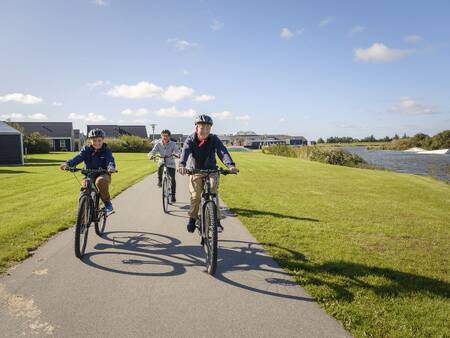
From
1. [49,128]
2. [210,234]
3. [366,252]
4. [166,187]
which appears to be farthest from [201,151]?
[49,128]

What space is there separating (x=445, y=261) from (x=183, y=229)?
4.75m

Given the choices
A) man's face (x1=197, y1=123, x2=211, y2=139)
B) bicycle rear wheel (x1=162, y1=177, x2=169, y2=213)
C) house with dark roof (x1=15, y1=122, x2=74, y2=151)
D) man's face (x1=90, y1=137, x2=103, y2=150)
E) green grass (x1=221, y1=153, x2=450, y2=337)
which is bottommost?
green grass (x1=221, y1=153, x2=450, y2=337)

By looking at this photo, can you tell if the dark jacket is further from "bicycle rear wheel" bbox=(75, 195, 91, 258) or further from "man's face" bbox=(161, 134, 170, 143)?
"man's face" bbox=(161, 134, 170, 143)

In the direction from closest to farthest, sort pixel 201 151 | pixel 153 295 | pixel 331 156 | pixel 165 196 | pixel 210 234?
pixel 153 295 < pixel 210 234 < pixel 201 151 < pixel 165 196 < pixel 331 156

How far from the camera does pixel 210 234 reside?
5.02 metres

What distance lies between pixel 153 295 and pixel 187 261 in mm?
1264

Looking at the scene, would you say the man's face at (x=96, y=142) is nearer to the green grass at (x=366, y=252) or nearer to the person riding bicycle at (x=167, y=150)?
the green grass at (x=366, y=252)

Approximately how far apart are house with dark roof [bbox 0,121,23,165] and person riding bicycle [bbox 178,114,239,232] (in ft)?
97.3

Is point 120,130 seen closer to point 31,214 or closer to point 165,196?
point 31,214

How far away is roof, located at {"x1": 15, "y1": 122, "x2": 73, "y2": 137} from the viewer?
217ft

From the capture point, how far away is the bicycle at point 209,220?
4.73 m

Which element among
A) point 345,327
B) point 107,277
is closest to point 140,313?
point 107,277

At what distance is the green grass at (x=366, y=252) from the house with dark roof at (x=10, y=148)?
2540 cm

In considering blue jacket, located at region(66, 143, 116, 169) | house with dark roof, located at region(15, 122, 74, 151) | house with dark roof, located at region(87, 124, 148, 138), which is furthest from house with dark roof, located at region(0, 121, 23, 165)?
house with dark roof, located at region(87, 124, 148, 138)
